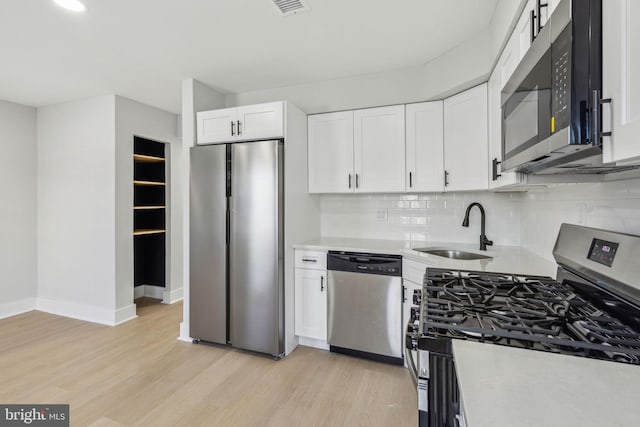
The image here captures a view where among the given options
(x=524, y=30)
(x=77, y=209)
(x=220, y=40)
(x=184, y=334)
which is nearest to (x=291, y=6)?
(x=220, y=40)

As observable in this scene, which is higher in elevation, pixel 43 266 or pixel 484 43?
pixel 484 43

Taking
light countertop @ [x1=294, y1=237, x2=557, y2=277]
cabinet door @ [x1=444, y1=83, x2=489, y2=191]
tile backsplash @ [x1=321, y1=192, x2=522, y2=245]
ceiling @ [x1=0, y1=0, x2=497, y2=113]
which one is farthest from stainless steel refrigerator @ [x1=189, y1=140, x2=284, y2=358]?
cabinet door @ [x1=444, y1=83, x2=489, y2=191]

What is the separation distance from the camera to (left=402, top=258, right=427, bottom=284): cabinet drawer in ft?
7.26

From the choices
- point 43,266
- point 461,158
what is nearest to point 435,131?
point 461,158

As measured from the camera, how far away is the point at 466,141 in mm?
2428

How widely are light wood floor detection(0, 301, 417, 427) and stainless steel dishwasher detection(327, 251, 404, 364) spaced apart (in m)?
0.13

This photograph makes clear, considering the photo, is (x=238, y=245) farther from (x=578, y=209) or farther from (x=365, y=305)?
(x=578, y=209)

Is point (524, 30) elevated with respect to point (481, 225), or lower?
elevated

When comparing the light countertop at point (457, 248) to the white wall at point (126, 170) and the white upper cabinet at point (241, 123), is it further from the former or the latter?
the white wall at point (126, 170)

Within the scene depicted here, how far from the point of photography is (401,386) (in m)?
2.20

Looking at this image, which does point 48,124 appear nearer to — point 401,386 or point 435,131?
point 435,131

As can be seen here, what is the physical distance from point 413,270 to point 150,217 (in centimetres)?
390

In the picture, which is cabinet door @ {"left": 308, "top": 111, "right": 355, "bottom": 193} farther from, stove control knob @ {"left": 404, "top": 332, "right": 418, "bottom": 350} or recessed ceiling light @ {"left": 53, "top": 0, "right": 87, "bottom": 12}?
stove control knob @ {"left": 404, "top": 332, "right": 418, "bottom": 350}

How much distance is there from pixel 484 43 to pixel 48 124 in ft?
15.6
